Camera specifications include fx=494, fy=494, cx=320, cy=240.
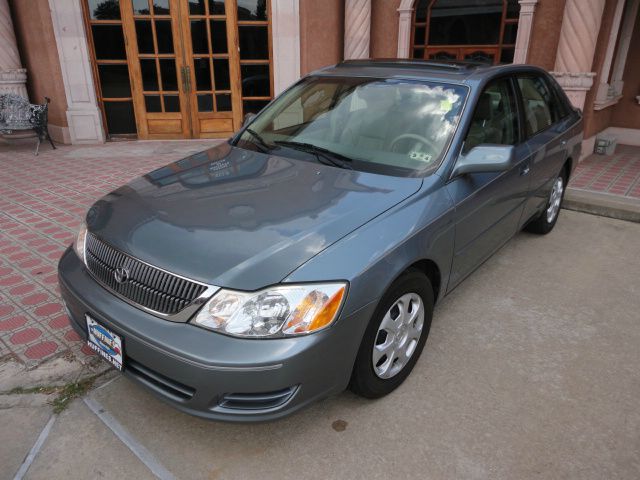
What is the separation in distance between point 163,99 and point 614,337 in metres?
7.94

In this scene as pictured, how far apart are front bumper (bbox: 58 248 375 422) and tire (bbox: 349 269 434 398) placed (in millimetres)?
132

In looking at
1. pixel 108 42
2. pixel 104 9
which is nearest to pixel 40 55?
pixel 108 42

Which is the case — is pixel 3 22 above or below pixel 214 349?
above

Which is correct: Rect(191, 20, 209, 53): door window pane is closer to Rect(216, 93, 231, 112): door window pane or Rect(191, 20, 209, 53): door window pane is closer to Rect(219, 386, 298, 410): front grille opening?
Rect(216, 93, 231, 112): door window pane

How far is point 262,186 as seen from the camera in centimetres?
268

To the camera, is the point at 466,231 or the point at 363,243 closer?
the point at 363,243

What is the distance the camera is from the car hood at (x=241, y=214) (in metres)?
2.09

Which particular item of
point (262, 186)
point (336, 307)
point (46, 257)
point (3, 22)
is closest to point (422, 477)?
point (336, 307)

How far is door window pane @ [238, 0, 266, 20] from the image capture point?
27.8ft

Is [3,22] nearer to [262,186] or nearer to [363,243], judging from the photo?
[262,186]

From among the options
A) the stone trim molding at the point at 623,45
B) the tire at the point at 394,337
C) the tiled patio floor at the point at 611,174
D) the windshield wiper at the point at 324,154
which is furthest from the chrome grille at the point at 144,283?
the stone trim molding at the point at 623,45

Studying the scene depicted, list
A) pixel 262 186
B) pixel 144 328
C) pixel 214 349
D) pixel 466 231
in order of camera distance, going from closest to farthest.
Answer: pixel 214 349 → pixel 144 328 → pixel 262 186 → pixel 466 231

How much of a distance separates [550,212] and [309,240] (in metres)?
3.40

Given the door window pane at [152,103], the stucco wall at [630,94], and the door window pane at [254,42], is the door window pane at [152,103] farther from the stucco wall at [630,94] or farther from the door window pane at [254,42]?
the stucco wall at [630,94]
